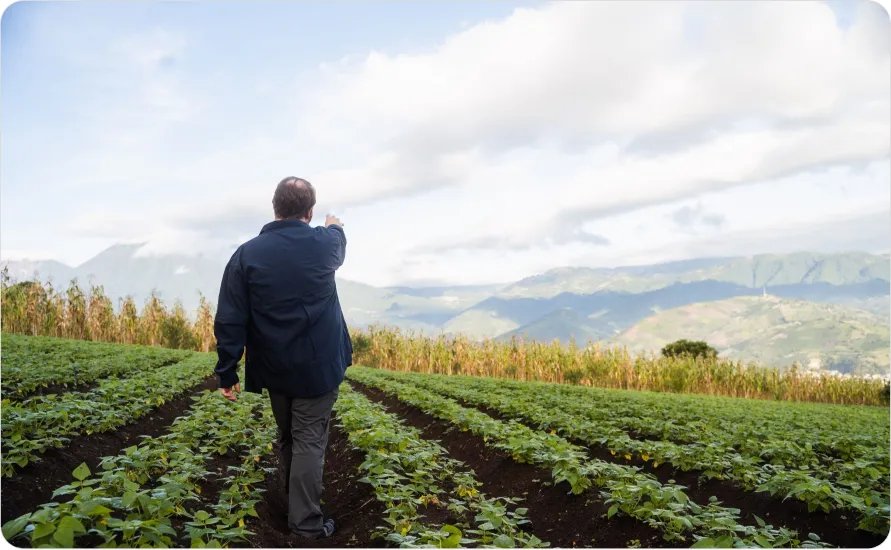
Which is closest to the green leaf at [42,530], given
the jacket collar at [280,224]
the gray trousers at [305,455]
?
the gray trousers at [305,455]

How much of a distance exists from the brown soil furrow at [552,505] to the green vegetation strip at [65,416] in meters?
3.61

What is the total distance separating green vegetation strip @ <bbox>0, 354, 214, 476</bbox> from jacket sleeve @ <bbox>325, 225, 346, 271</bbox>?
2.48m

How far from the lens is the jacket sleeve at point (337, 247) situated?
14.3ft

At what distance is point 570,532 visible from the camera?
172 inches

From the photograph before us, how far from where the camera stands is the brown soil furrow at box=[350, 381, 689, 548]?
163 inches

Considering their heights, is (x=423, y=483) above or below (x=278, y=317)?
below

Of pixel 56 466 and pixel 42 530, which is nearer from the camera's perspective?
pixel 42 530

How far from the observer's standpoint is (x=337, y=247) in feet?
14.5

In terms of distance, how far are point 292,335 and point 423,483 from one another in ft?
5.30

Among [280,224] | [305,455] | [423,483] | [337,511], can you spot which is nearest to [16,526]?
[305,455]

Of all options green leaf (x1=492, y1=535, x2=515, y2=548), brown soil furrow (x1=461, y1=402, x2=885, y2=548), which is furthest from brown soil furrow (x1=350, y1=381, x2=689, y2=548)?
green leaf (x1=492, y1=535, x2=515, y2=548)

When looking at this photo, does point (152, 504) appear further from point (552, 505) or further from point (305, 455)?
point (552, 505)

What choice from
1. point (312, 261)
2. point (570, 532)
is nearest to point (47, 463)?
point (312, 261)

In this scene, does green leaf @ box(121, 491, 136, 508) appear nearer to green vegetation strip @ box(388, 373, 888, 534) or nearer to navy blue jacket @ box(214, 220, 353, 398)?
navy blue jacket @ box(214, 220, 353, 398)
